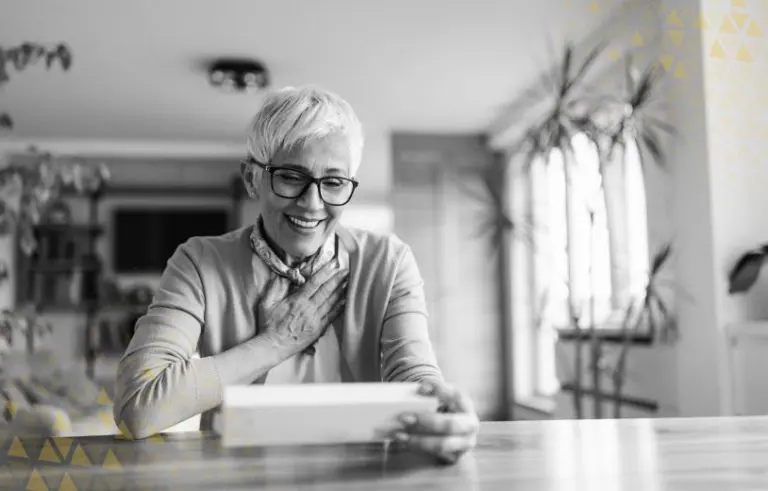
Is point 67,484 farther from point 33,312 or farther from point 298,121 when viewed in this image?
point 33,312

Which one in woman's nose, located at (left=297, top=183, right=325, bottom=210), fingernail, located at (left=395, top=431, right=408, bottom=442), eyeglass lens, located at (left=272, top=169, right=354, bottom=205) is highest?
eyeglass lens, located at (left=272, top=169, right=354, bottom=205)

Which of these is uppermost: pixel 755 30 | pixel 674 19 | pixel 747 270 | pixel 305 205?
pixel 674 19

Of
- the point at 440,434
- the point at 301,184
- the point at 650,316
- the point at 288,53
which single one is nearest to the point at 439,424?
the point at 440,434

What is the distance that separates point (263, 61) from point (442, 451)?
420 cm

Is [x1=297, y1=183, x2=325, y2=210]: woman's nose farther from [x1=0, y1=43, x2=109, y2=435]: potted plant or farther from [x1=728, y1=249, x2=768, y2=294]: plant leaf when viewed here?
[x1=728, y1=249, x2=768, y2=294]: plant leaf

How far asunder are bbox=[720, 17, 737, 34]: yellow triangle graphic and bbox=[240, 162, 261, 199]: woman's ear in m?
2.43

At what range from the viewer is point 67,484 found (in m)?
0.72

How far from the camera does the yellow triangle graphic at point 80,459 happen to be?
796 mm

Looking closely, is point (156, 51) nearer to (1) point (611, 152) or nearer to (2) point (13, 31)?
(2) point (13, 31)

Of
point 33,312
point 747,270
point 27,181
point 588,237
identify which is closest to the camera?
point 33,312

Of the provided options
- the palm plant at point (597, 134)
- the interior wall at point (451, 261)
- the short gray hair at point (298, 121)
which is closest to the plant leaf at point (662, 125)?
the palm plant at point (597, 134)

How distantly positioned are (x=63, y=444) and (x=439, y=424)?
489 millimetres

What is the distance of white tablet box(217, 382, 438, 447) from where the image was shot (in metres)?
0.70

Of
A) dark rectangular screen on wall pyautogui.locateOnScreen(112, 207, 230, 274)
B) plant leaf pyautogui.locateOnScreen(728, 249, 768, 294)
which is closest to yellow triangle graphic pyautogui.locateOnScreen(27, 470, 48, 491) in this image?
plant leaf pyautogui.locateOnScreen(728, 249, 768, 294)
